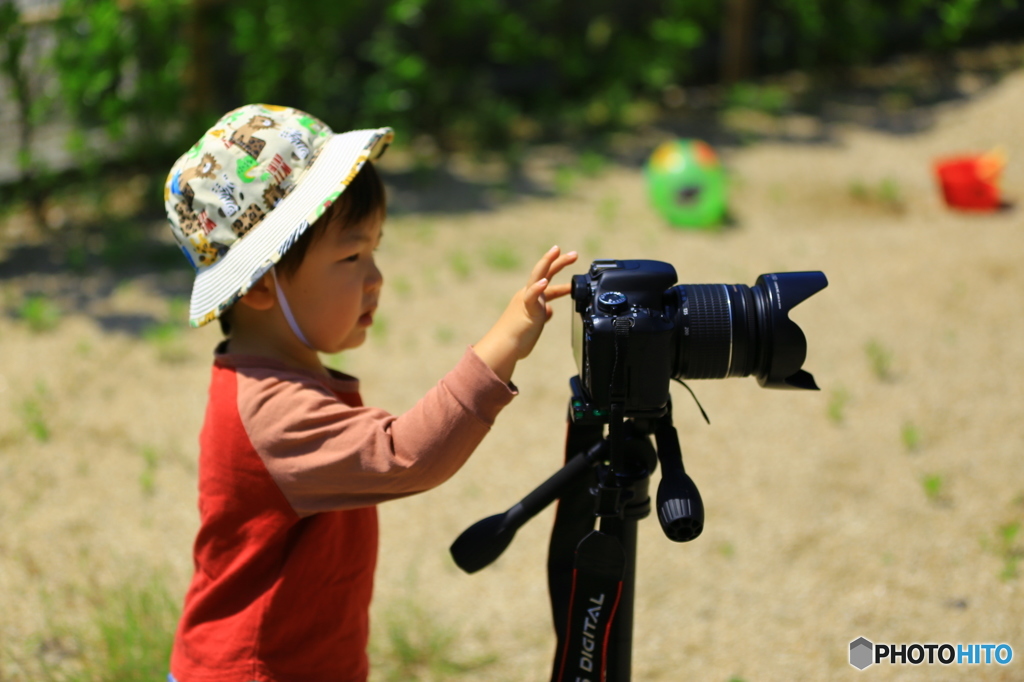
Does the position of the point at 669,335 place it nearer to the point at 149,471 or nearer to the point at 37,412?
the point at 149,471

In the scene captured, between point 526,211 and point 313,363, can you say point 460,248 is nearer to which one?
point 526,211

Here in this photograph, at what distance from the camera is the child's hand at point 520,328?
156 cm

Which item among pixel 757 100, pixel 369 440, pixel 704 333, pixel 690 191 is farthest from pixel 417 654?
pixel 757 100

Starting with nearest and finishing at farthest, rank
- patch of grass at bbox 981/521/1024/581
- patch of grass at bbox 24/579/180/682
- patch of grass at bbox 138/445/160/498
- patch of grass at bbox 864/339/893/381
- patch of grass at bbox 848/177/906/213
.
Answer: patch of grass at bbox 24/579/180/682, patch of grass at bbox 981/521/1024/581, patch of grass at bbox 138/445/160/498, patch of grass at bbox 864/339/893/381, patch of grass at bbox 848/177/906/213

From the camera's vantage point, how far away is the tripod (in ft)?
5.12

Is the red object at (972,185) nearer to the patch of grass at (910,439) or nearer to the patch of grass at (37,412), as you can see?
the patch of grass at (910,439)

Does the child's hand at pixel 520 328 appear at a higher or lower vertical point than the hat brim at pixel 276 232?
lower

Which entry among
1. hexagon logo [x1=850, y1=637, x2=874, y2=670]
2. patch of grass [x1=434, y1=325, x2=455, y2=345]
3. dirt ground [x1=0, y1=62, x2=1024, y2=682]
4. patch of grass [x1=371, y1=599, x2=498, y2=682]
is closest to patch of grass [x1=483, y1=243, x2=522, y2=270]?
dirt ground [x1=0, y1=62, x2=1024, y2=682]

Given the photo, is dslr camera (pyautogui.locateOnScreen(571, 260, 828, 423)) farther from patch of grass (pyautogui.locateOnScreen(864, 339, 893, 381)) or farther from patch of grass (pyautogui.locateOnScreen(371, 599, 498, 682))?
patch of grass (pyautogui.locateOnScreen(864, 339, 893, 381))

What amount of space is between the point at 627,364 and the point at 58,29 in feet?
16.6

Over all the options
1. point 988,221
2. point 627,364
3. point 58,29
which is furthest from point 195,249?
point 988,221

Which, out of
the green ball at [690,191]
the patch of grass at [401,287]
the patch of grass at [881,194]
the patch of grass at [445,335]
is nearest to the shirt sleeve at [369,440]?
the patch of grass at [445,335]

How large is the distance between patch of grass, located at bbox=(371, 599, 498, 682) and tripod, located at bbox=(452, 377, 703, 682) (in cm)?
108

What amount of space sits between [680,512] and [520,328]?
39 centimetres
